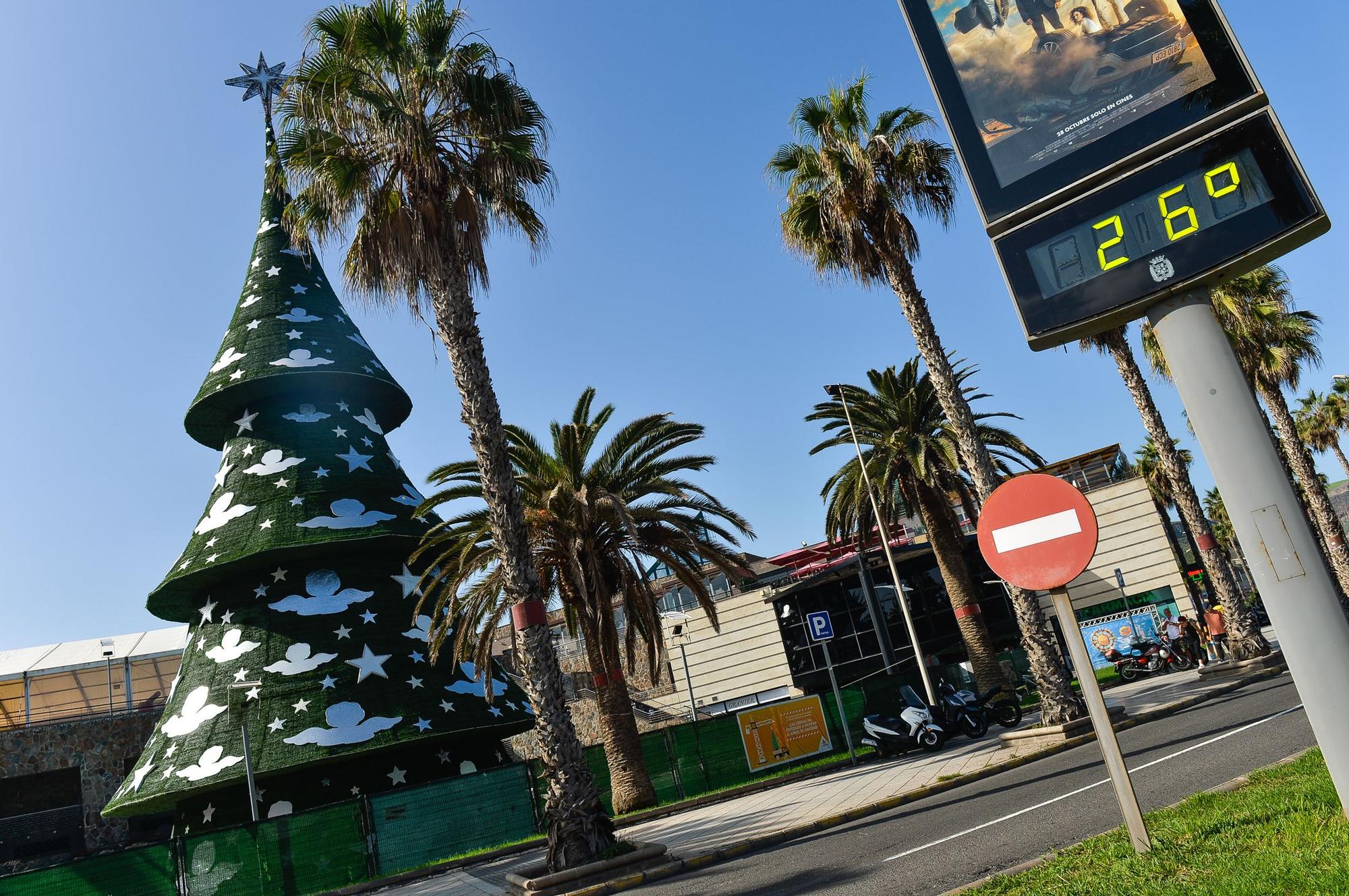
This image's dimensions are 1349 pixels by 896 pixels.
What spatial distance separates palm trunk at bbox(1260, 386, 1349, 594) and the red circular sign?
27.3m

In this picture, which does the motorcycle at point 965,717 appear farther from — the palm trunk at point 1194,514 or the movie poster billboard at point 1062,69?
the movie poster billboard at point 1062,69

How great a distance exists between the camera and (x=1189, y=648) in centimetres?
2617

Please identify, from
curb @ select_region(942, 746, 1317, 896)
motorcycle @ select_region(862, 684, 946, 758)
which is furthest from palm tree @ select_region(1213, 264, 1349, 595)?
curb @ select_region(942, 746, 1317, 896)

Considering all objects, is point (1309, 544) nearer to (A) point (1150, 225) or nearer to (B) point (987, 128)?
(A) point (1150, 225)

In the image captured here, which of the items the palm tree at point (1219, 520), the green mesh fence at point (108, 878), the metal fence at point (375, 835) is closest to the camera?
the green mesh fence at point (108, 878)

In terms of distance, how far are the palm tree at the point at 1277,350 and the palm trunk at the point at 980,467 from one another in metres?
12.4

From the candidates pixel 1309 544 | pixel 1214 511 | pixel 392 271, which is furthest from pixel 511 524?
pixel 1214 511

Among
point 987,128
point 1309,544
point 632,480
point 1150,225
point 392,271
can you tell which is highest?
point 392,271

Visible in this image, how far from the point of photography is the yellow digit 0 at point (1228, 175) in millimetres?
3982

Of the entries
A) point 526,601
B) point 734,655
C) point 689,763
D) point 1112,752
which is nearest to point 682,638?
point 734,655

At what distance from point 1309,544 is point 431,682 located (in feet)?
67.6

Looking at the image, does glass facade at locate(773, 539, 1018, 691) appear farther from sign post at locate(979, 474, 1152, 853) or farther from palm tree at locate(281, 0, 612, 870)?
sign post at locate(979, 474, 1152, 853)

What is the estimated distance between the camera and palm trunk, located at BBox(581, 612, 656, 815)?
18.0m

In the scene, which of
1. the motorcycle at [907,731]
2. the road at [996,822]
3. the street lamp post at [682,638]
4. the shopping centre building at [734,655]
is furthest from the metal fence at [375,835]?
the street lamp post at [682,638]
